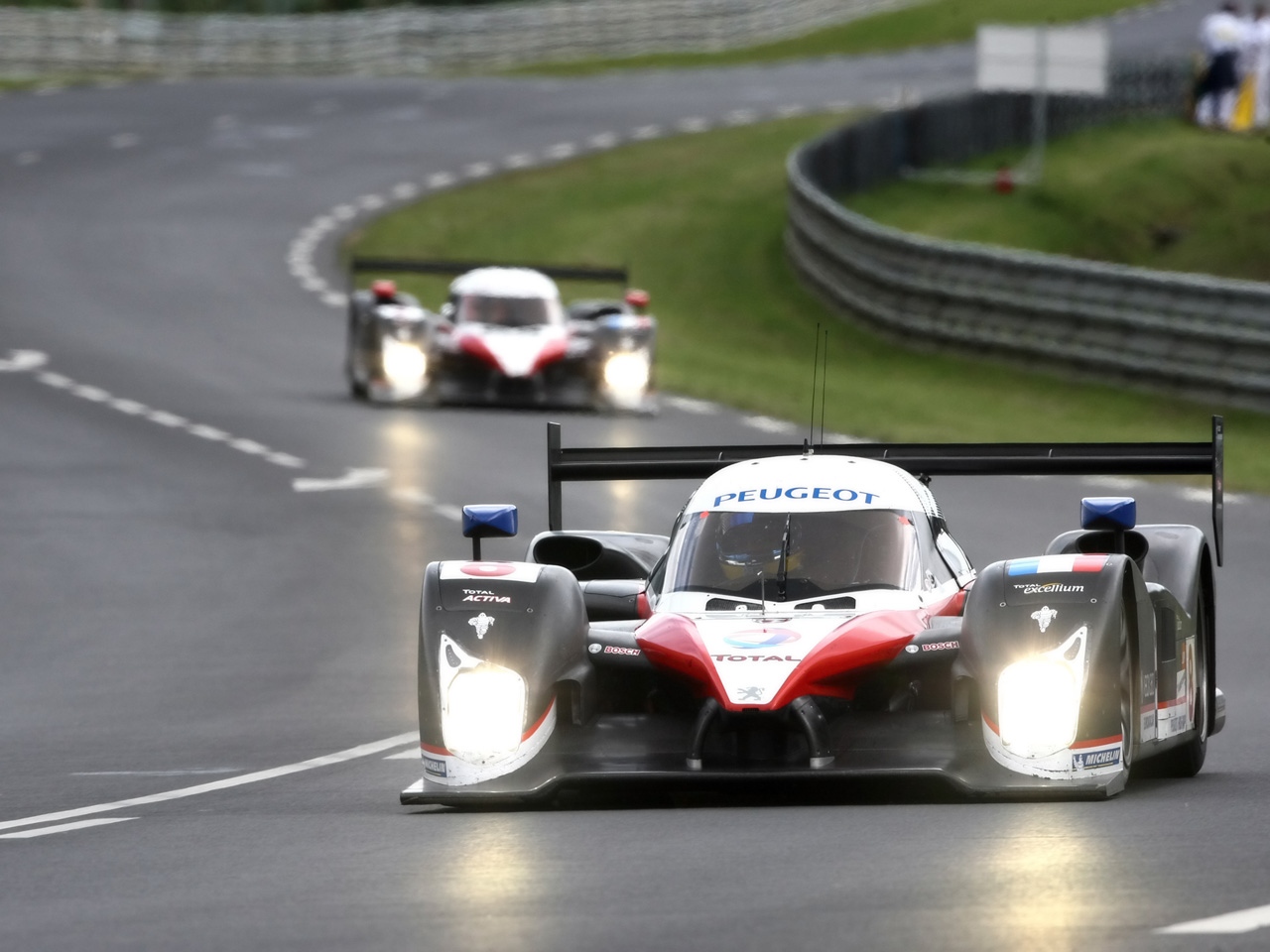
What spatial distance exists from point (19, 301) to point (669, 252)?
9890 millimetres

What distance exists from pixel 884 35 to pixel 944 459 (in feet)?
191

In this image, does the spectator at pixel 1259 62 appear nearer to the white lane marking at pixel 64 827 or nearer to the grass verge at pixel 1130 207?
the grass verge at pixel 1130 207

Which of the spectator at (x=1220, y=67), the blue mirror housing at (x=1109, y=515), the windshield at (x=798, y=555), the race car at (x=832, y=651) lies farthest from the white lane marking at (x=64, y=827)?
the spectator at (x=1220, y=67)

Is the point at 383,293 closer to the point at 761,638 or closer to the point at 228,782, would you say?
the point at 228,782

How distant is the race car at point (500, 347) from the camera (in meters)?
26.4

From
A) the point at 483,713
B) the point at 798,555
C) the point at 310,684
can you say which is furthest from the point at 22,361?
the point at 483,713

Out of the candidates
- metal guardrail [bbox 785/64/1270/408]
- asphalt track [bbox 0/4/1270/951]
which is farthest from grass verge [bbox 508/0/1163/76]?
metal guardrail [bbox 785/64/1270/408]

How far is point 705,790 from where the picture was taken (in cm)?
952

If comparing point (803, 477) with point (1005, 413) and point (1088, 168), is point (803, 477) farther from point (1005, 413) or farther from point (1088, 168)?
point (1088, 168)

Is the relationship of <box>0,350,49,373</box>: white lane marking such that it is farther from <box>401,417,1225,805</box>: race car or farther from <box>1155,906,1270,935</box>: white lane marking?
<box>1155,906,1270,935</box>: white lane marking

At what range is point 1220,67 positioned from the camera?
A: 137ft

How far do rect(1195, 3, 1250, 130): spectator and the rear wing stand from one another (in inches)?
1147

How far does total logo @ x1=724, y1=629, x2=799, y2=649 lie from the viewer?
9.48m

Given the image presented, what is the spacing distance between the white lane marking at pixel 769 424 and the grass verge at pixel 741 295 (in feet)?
1.01
